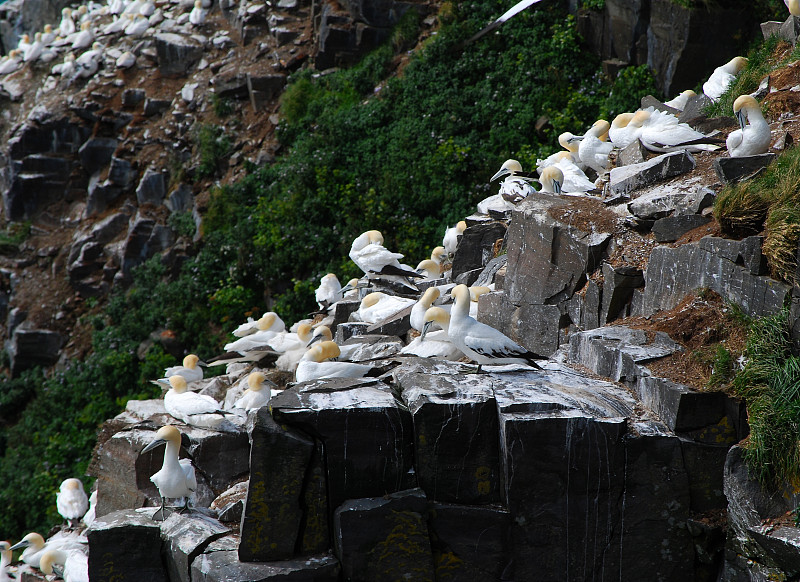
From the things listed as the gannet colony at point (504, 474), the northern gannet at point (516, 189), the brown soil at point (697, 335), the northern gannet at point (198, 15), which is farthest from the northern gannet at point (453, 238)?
the northern gannet at point (198, 15)

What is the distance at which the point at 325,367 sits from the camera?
20.3 feet

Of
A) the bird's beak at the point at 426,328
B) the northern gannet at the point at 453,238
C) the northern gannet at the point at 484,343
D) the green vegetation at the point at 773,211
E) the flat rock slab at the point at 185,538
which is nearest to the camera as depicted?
the flat rock slab at the point at 185,538

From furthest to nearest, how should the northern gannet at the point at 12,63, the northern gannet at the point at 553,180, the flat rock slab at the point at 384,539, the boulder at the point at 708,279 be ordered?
the northern gannet at the point at 12,63, the northern gannet at the point at 553,180, the boulder at the point at 708,279, the flat rock slab at the point at 384,539

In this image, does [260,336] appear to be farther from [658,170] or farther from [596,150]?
[658,170]

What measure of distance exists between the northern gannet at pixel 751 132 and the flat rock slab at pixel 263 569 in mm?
4618

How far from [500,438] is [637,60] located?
11.0m

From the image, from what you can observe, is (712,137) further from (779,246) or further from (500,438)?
(500,438)

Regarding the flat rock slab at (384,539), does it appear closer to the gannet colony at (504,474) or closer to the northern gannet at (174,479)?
the gannet colony at (504,474)

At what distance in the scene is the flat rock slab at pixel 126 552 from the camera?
4.72 meters

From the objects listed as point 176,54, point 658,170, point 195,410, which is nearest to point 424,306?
point 195,410

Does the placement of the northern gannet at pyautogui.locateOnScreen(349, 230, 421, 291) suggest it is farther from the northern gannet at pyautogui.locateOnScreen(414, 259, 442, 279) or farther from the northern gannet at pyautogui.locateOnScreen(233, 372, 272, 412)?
the northern gannet at pyautogui.locateOnScreen(233, 372, 272, 412)

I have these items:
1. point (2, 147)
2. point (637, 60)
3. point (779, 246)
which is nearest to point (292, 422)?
point (779, 246)

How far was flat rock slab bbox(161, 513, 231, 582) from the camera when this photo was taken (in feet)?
14.7

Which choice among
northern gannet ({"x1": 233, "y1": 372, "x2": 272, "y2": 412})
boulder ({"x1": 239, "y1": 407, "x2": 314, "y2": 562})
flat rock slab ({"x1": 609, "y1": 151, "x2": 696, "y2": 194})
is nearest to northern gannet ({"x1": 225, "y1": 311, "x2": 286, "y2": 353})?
northern gannet ({"x1": 233, "y1": 372, "x2": 272, "y2": 412})
